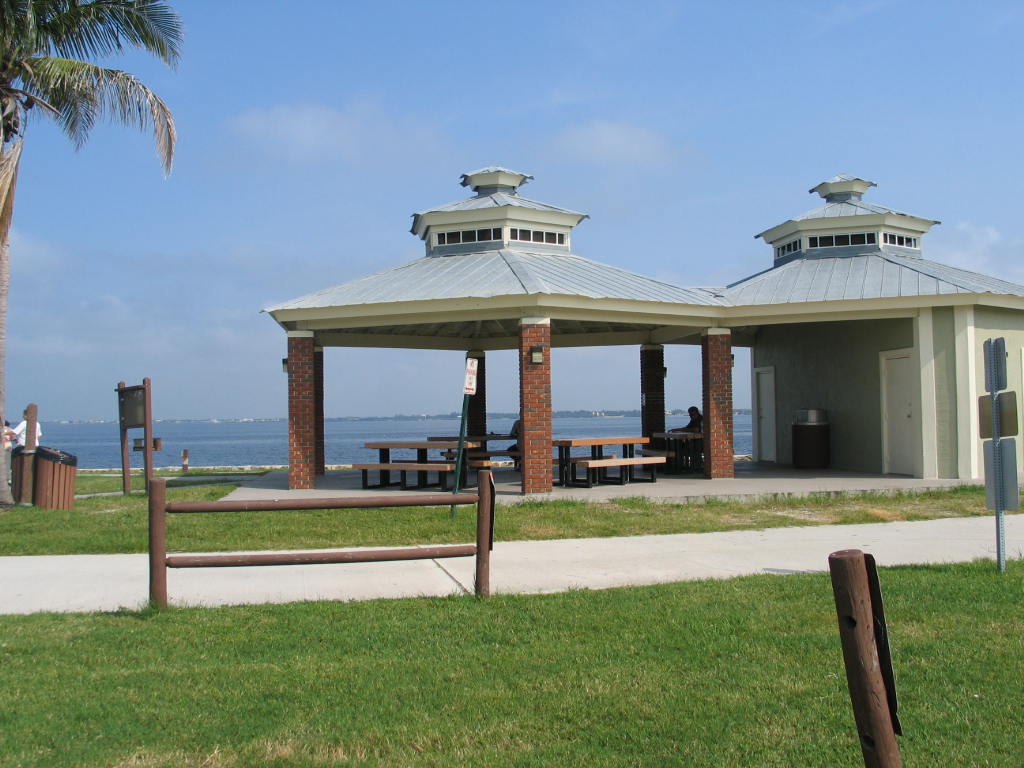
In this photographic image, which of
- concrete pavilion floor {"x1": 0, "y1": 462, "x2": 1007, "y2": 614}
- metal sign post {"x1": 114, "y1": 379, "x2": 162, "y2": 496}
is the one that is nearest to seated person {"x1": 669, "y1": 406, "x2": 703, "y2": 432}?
concrete pavilion floor {"x1": 0, "y1": 462, "x2": 1007, "y2": 614}

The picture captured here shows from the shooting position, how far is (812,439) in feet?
62.1

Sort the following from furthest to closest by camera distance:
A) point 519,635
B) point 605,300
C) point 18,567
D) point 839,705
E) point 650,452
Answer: point 650,452 → point 605,300 → point 18,567 → point 519,635 → point 839,705

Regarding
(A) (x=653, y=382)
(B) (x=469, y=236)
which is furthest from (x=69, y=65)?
(A) (x=653, y=382)

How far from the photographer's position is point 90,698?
4977 millimetres

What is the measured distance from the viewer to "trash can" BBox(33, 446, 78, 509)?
45.4 feet

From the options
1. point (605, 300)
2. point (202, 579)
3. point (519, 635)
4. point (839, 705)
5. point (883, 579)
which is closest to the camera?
point (839, 705)

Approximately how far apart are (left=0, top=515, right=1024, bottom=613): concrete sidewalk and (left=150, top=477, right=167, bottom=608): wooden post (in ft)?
1.41

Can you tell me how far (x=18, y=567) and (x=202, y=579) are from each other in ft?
6.76

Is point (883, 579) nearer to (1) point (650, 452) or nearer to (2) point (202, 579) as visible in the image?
(2) point (202, 579)

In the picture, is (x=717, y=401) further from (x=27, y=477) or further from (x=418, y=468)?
(x=27, y=477)

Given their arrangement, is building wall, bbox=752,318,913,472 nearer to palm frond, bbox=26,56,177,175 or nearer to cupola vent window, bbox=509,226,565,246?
cupola vent window, bbox=509,226,565,246

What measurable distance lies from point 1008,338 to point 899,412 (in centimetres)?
220

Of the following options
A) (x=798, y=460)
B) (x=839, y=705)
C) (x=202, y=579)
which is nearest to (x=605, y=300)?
(x=798, y=460)

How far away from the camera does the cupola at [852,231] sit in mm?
18953
